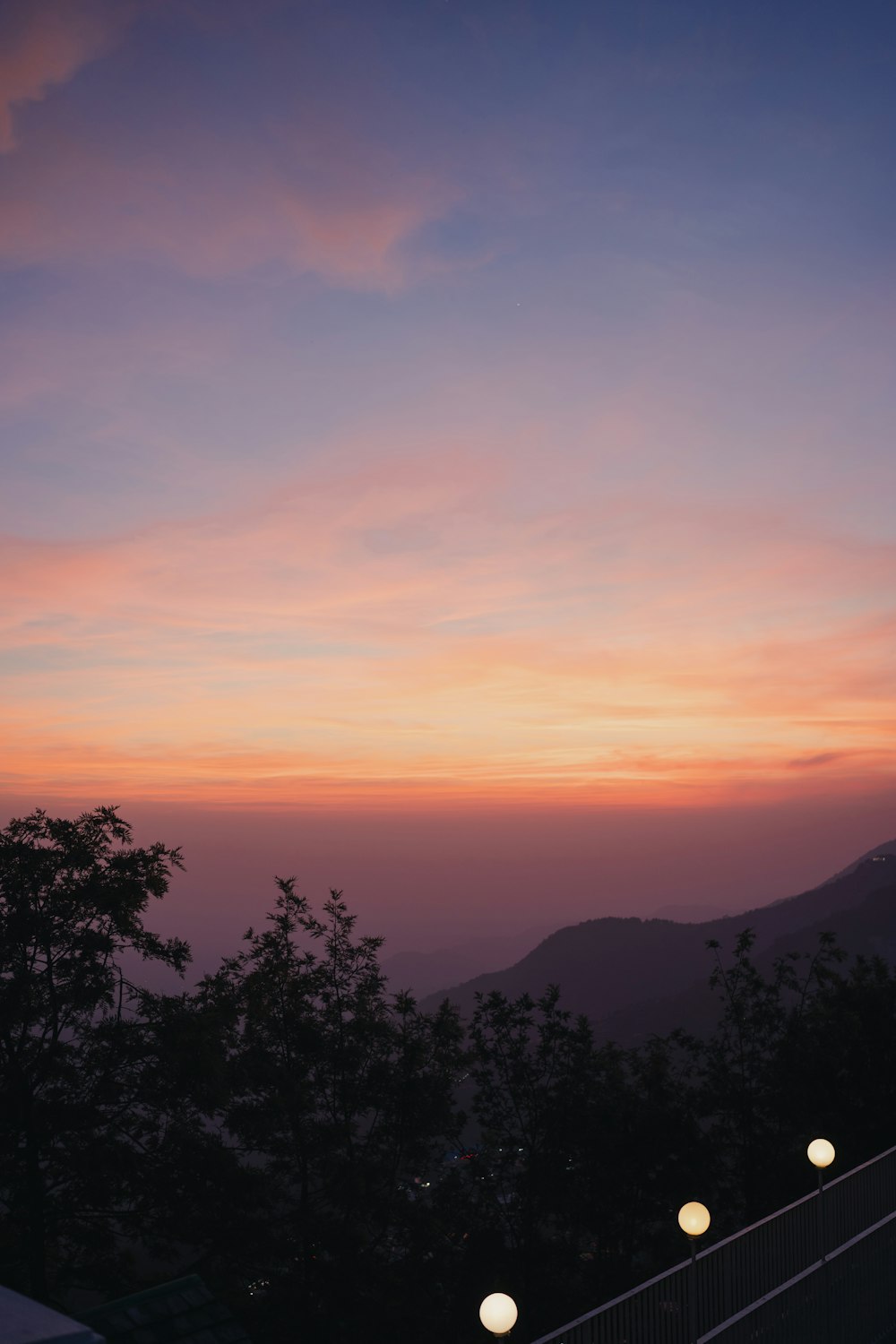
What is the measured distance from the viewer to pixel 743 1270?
8.64 m

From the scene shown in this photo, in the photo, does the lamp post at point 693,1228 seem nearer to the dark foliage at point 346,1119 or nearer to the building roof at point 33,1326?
the building roof at point 33,1326

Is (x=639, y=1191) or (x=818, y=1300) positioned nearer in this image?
(x=818, y=1300)

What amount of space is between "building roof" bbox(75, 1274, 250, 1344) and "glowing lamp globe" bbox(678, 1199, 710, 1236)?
3.98 meters

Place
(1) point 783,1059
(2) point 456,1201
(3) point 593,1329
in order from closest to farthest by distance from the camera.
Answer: (3) point 593,1329
(2) point 456,1201
(1) point 783,1059

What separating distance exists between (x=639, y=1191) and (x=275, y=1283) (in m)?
8.16

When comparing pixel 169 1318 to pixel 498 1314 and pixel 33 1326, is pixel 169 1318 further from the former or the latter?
pixel 498 1314

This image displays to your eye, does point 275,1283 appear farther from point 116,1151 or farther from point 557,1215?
point 557,1215

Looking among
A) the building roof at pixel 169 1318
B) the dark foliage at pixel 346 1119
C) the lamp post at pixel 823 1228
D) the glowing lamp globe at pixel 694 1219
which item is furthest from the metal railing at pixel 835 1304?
the dark foliage at pixel 346 1119

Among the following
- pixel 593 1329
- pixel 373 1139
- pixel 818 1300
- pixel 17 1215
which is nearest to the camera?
pixel 593 1329

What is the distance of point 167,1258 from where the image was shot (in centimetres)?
1307

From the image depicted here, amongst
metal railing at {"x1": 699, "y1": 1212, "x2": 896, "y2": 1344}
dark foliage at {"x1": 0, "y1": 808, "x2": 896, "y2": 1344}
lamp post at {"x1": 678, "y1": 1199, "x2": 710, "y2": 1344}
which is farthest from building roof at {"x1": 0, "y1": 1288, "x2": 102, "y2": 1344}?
dark foliage at {"x1": 0, "y1": 808, "x2": 896, "y2": 1344}

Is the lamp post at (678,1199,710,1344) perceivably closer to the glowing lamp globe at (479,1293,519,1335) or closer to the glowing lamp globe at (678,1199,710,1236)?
the glowing lamp globe at (678,1199,710,1236)

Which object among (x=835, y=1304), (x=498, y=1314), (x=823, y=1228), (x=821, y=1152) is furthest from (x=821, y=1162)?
(x=498, y=1314)

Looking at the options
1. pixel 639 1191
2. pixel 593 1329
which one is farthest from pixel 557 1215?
pixel 593 1329
